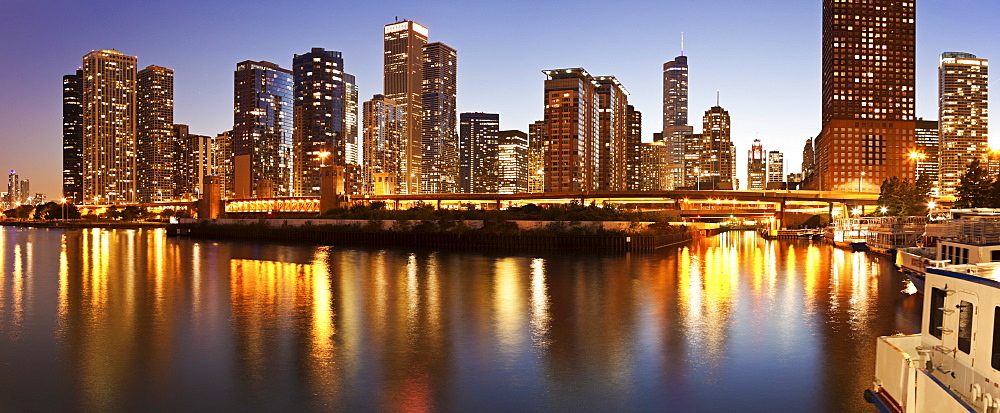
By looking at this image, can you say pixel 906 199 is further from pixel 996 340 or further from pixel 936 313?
pixel 996 340

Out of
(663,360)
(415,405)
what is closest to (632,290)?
(663,360)

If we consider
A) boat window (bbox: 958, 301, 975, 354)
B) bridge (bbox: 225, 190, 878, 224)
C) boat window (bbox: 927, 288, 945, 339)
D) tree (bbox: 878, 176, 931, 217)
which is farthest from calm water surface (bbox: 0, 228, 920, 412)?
bridge (bbox: 225, 190, 878, 224)

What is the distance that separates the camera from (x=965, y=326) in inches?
412

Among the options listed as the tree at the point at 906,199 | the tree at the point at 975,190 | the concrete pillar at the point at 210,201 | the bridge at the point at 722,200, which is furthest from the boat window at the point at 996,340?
the concrete pillar at the point at 210,201

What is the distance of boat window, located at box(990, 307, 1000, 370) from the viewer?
31.2 feet

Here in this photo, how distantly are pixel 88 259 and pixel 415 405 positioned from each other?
57.8 metres

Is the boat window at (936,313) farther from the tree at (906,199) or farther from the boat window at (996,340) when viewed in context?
the tree at (906,199)

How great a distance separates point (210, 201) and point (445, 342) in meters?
126

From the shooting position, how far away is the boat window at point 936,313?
446 inches

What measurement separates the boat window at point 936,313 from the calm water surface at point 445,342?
2.92m

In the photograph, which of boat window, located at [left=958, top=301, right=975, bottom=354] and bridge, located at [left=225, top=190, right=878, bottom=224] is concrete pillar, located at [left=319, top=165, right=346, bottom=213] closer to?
bridge, located at [left=225, top=190, right=878, bottom=224]

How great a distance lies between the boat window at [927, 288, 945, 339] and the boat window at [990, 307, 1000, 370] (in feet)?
5.38


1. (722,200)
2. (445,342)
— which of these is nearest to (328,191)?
(722,200)

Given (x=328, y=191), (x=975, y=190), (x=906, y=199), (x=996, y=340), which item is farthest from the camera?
(x=328, y=191)
